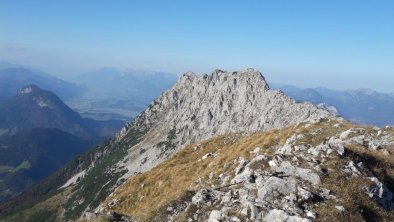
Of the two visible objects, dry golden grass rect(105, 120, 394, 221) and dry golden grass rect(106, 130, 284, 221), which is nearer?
dry golden grass rect(105, 120, 394, 221)

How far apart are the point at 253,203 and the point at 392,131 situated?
29276mm

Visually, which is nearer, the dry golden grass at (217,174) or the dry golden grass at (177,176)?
the dry golden grass at (217,174)

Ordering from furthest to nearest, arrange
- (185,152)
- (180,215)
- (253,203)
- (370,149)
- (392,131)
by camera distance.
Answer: (185,152) → (392,131) → (370,149) → (180,215) → (253,203)

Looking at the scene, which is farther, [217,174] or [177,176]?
[177,176]

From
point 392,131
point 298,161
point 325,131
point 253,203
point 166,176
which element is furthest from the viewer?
point 166,176

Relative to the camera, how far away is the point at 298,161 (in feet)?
98.6

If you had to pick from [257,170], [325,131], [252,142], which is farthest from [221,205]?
[252,142]

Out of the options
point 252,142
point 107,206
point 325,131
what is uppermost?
point 325,131

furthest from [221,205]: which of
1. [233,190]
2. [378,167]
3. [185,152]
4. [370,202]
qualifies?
[185,152]

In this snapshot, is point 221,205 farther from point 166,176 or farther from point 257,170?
point 166,176

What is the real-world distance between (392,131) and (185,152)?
149ft

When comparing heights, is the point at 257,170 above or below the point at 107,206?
above

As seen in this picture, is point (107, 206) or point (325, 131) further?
point (107, 206)

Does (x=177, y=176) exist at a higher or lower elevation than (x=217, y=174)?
lower
